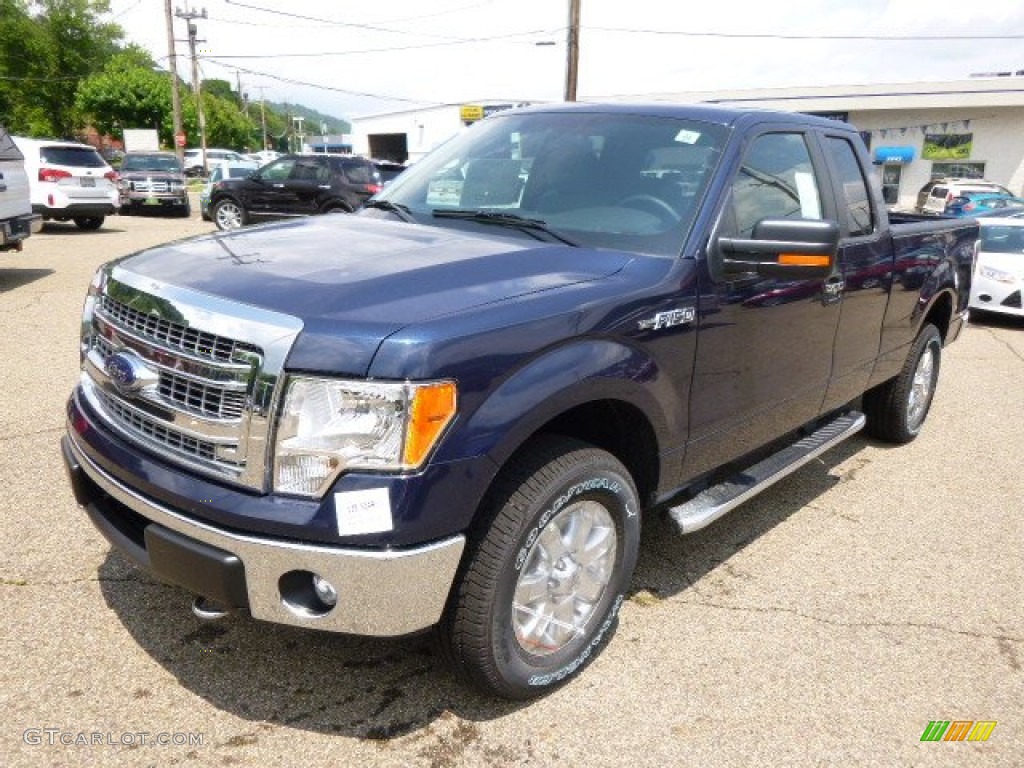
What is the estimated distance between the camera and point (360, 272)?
102 inches

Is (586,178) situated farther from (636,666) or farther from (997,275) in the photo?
(997,275)

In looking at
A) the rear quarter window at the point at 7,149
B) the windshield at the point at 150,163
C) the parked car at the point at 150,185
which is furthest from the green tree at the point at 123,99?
the rear quarter window at the point at 7,149

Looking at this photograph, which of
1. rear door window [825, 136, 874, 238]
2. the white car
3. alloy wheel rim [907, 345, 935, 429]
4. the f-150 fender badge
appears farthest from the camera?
the white car

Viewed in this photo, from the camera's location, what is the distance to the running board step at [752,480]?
3.20 m

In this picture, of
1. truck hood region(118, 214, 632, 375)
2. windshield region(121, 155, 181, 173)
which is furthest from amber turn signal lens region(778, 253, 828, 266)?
windshield region(121, 155, 181, 173)

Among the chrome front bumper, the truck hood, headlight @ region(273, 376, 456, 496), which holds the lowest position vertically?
the chrome front bumper

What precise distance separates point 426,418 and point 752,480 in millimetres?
1940

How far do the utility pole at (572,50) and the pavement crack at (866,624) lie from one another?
67.5 feet

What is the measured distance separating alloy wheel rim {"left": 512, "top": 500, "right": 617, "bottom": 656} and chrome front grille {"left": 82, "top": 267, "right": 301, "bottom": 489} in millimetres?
918

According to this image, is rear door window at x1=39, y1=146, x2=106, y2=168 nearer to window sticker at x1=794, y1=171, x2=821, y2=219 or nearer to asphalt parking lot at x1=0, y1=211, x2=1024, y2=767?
asphalt parking lot at x1=0, y1=211, x2=1024, y2=767

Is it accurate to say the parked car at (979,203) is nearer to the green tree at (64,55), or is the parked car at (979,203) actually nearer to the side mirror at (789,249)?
the side mirror at (789,249)

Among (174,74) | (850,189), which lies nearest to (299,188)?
(850,189)

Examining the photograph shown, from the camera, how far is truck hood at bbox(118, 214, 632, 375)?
86.9 inches

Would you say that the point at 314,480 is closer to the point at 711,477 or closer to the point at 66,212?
the point at 711,477
